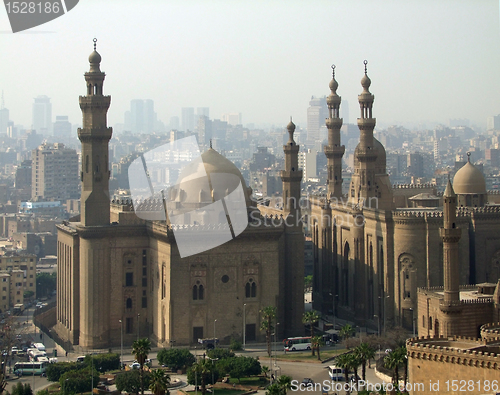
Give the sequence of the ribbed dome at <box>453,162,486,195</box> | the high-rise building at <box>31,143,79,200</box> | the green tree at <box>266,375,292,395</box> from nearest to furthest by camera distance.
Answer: the green tree at <box>266,375,292,395</box>
the ribbed dome at <box>453,162,486,195</box>
the high-rise building at <box>31,143,79,200</box>

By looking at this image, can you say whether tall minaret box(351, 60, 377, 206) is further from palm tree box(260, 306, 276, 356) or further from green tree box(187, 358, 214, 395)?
green tree box(187, 358, 214, 395)

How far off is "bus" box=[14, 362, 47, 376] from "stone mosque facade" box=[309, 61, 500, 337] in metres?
19.2

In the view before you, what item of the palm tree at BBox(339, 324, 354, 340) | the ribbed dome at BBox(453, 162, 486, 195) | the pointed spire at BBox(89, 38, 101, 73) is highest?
the pointed spire at BBox(89, 38, 101, 73)

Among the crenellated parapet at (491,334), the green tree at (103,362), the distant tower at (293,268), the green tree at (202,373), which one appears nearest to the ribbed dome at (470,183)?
the distant tower at (293,268)

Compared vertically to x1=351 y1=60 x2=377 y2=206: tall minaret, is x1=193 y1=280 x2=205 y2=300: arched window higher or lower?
Result: lower

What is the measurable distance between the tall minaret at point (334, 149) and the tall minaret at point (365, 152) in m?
3.10

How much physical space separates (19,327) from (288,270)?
17.6 m

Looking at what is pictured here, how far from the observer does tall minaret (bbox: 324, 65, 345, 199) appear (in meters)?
69.8

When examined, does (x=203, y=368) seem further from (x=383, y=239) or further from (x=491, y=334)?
(x=383, y=239)

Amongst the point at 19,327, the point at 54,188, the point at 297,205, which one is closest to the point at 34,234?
the point at 19,327

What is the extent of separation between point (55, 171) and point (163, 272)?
12596 cm

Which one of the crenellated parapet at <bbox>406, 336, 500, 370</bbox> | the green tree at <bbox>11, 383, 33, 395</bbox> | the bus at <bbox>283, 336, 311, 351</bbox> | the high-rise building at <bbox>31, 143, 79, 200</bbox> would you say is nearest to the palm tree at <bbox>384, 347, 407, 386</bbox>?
the crenellated parapet at <bbox>406, 336, 500, 370</bbox>

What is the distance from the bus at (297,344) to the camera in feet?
186

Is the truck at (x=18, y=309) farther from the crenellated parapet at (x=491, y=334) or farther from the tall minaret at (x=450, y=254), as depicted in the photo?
the crenellated parapet at (x=491, y=334)
